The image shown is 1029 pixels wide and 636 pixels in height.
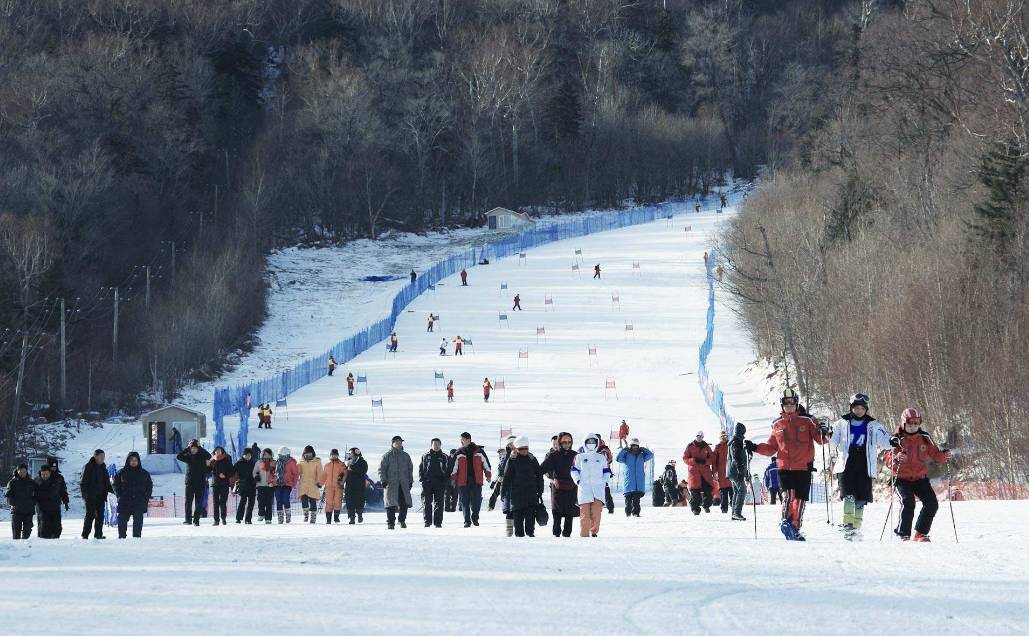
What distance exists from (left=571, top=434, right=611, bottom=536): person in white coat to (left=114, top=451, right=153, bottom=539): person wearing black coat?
15.8 feet

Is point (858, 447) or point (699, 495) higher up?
point (858, 447)

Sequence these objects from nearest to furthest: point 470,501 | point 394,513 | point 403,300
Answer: point 394,513, point 470,501, point 403,300

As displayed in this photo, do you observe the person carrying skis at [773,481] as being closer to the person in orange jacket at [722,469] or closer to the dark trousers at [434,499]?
the person in orange jacket at [722,469]

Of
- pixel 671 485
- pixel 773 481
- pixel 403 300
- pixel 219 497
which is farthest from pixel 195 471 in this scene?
pixel 403 300

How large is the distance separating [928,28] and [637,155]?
53568 mm

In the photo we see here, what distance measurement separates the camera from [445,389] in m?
40.7

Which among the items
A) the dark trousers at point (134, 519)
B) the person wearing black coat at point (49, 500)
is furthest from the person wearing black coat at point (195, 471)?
the person wearing black coat at point (49, 500)

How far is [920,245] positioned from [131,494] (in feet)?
83.0

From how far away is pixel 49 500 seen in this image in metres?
15.9

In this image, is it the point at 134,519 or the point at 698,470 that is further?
the point at 698,470

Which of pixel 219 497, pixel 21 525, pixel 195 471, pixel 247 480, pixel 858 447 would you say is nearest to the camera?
pixel 858 447

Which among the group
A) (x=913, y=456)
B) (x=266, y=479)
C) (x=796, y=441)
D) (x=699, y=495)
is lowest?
(x=699, y=495)

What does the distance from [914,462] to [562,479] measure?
128 inches

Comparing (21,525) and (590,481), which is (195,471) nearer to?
(21,525)
